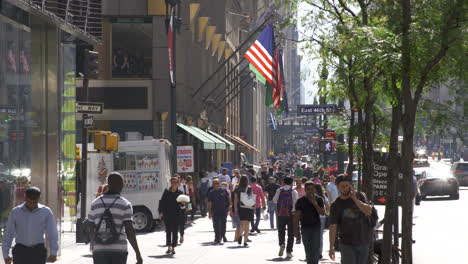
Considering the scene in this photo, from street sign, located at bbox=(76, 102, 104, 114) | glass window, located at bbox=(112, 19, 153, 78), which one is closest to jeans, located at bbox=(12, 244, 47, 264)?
street sign, located at bbox=(76, 102, 104, 114)

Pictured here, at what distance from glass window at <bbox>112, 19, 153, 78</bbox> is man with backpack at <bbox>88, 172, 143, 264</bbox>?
31.1 metres

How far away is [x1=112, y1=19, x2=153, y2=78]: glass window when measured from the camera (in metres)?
42.5

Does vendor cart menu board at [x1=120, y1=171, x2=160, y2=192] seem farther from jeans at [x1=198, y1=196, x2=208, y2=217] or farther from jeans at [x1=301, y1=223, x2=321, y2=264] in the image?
jeans at [x1=301, y1=223, x2=321, y2=264]

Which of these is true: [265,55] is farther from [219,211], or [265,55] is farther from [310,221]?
[310,221]

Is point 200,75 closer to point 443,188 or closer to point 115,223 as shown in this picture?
point 443,188

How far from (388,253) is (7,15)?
7.80 meters

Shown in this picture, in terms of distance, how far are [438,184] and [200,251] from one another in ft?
86.7

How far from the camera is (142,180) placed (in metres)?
28.8

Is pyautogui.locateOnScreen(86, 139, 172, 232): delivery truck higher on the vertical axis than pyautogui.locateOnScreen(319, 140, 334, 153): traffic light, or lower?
lower

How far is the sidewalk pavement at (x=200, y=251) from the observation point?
2002 cm

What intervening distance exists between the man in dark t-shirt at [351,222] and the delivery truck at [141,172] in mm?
16732

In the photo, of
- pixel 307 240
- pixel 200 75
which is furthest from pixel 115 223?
pixel 200 75

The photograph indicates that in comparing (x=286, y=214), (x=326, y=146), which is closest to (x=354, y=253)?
(x=286, y=214)

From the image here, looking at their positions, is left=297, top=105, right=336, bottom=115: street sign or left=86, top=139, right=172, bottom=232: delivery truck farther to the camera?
left=297, top=105, right=336, bottom=115: street sign
